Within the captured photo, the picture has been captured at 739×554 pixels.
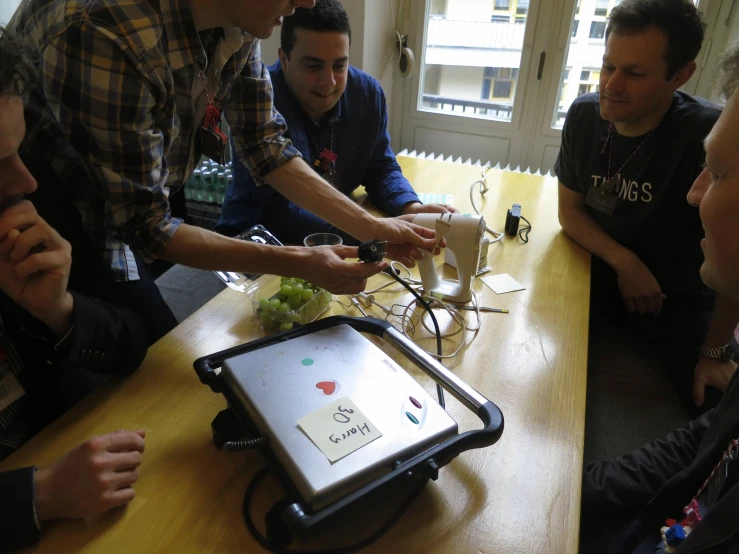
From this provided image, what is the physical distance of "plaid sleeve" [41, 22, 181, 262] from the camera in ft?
2.83

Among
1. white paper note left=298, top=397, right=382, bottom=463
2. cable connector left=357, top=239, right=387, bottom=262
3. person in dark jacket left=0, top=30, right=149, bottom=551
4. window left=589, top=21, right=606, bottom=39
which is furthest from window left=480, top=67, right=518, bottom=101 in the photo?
white paper note left=298, top=397, right=382, bottom=463

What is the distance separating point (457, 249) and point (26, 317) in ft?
2.87

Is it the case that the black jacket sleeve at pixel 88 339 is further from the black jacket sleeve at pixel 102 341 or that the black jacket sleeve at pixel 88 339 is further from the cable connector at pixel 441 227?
the cable connector at pixel 441 227

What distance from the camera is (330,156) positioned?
179 cm

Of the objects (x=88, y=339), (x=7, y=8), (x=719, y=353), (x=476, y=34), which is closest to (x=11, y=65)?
(x=88, y=339)

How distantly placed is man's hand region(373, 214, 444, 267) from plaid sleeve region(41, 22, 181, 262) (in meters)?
0.49

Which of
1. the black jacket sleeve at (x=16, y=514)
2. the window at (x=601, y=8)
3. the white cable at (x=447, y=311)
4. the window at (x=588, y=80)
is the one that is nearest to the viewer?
the black jacket sleeve at (x=16, y=514)

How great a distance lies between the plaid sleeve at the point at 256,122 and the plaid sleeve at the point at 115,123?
11.8 inches

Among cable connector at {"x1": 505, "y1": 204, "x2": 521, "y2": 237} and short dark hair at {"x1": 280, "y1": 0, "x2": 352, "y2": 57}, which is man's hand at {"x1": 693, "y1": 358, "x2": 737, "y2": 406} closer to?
cable connector at {"x1": 505, "y1": 204, "x2": 521, "y2": 237}

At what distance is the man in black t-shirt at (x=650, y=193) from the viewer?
1426 mm

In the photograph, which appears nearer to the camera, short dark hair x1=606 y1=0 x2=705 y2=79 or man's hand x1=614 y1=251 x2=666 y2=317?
short dark hair x1=606 y1=0 x2=705 y2=79

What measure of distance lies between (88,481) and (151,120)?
0.64 metres

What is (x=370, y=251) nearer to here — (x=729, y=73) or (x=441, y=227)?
(x=441, y=227)

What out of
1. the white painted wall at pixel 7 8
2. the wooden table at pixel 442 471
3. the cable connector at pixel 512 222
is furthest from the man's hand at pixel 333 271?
the white painted wall at pixel 7 8
